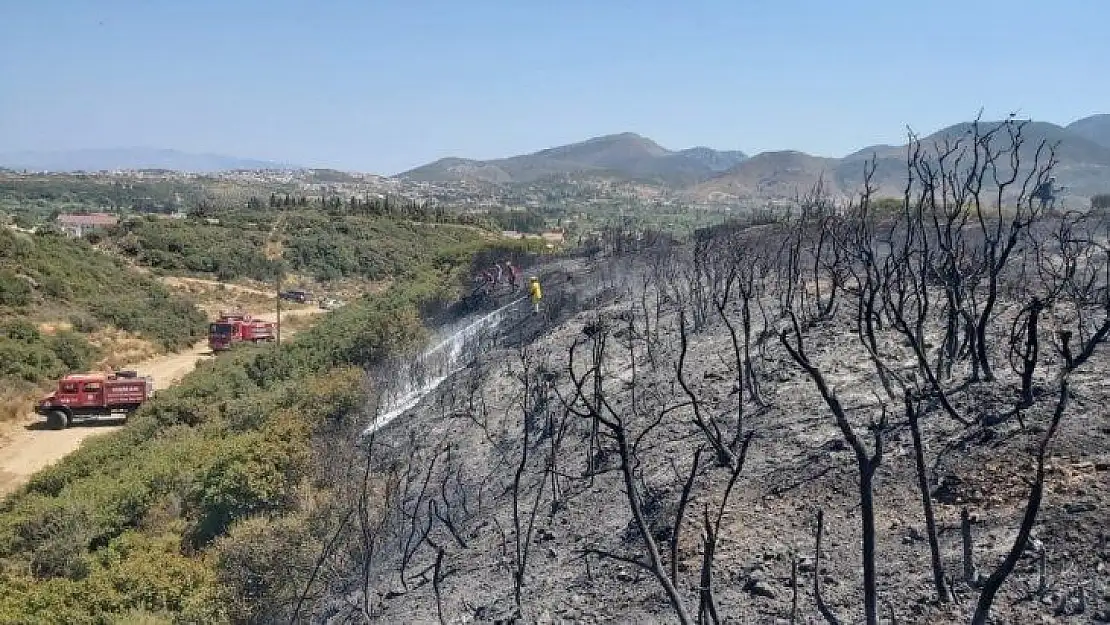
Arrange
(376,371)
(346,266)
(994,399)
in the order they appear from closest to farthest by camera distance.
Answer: (994,399) < (376,371) < (346,266)

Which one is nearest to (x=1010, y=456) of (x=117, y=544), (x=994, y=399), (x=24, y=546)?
(x=994, y=399)

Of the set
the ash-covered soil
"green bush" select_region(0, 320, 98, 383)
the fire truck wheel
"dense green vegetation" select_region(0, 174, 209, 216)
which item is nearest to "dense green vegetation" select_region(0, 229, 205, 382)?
"green bush" select_region(0, 320, 98, 383)

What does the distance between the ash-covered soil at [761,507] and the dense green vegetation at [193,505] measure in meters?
1.39

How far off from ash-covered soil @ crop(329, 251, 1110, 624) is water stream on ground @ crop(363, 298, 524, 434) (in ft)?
9.62

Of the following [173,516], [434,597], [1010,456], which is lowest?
[173,516]

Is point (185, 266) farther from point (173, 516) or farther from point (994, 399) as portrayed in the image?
point (994, 399)

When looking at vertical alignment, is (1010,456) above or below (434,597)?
above

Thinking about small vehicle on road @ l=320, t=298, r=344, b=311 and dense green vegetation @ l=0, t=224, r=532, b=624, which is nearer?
dense green vegetation @ l=0, t=224, r=532, b=624

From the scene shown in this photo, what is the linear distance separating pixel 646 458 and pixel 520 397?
4.32 metres

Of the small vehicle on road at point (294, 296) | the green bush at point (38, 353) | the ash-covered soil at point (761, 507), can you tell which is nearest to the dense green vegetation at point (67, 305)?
the green bush at point (38, 353)

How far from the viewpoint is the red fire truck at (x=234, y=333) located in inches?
1339

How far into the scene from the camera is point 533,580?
8766mm

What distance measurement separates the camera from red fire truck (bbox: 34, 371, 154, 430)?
24.5 m

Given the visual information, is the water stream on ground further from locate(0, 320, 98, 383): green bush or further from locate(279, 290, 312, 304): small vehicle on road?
locate(279, 290, 312, 304): small vehicle on road
